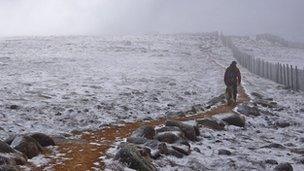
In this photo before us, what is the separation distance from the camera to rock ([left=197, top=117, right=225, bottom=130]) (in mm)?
15922

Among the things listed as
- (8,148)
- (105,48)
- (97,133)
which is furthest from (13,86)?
(105,48)

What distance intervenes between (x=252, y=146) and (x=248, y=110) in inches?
191

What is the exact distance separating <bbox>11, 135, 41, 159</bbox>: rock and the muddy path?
62 centimetres

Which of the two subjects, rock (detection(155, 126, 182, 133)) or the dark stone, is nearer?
rock (detection(155, 126, 182, 133))

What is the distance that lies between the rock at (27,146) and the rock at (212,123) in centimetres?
621

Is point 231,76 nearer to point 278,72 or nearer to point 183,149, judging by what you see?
point 183,149

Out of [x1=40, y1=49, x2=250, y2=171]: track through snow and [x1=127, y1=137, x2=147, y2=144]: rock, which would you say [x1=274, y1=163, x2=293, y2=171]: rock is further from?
[x1=40, y1=49, x2=250, y2=171]: track through snow

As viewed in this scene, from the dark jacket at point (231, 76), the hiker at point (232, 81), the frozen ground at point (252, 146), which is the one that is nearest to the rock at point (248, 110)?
the frozen ground at point (252, 146)

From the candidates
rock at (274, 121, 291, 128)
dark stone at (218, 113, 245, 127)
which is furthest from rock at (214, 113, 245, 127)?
rock at (274, 121, 291, 128)

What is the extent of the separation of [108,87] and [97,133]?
9.80 metres

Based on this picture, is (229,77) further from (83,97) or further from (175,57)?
(175,57)

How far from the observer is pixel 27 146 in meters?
11.3

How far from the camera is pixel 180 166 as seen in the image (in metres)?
11.4

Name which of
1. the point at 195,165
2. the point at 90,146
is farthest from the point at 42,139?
the point at 195,165
